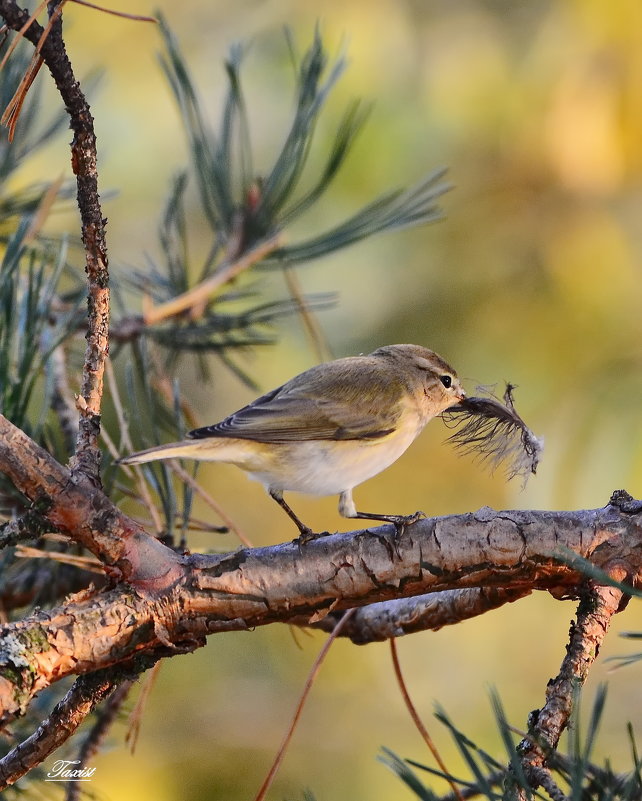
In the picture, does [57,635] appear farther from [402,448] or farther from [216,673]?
[216,673]

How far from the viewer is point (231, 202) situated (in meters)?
1.72

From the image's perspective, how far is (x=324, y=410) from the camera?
172cm

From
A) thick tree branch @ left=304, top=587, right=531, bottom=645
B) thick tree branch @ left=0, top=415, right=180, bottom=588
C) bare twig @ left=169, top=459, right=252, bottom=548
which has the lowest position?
thick tree branch @ left=0, top=415, right=180, bottom=588

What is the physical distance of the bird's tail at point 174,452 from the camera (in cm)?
119

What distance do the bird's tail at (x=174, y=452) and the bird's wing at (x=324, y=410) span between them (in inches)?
4.6

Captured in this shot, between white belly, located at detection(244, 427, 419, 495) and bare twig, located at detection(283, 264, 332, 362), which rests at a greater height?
bare twig, located at detection(283, 264, 332, 362)

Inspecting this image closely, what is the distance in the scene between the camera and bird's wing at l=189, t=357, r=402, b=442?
163 cm

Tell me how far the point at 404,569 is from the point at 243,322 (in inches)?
33.3

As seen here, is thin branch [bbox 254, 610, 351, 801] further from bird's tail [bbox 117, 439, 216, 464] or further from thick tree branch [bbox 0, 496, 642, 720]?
bird's tail [bbox 117, 439, 216, 464]

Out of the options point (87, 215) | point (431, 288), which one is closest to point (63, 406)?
point (87, 215)

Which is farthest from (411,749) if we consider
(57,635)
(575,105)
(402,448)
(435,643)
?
(575,105)

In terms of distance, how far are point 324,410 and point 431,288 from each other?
1.09 m

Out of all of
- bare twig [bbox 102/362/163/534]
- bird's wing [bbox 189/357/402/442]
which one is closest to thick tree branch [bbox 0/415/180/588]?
bare twig [bbox 102/362/163/534]

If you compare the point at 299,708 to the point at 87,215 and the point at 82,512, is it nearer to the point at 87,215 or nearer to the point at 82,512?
the point at 82,512
